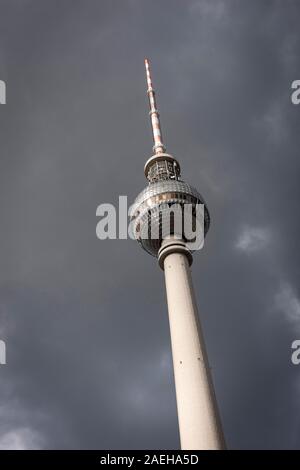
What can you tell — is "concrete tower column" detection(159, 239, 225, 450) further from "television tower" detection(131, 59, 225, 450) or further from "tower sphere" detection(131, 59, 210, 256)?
"tower sphere" detection(131, 59, 210, 256)

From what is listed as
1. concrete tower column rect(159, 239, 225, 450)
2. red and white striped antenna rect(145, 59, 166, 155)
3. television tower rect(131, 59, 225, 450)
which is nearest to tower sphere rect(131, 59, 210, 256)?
television tower rect(131, 59, 225, 450)

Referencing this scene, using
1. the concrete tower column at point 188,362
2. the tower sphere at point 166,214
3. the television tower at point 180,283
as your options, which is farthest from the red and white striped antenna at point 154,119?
the concrete tower column at point 188,362

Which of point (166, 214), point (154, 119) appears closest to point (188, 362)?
point (166, 214)

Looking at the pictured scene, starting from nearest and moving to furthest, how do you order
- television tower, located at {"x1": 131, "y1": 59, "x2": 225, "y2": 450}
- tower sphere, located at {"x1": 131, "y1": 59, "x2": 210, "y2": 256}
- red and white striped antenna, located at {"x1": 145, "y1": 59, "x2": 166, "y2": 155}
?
1. television tower, located at {"x1": 131, "y1": 59, "x2": 225, "y2": 450}
2. tower sphere, located at {"x1": 131, "y1": 59, "x2": 210, "y2": 256}
3. red and white striped antenna, located at {"x1": 145, "y1": 59, "x2": 166, "y2": 155}

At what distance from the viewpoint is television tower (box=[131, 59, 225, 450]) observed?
185 ft

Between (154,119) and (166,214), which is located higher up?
(154,119)

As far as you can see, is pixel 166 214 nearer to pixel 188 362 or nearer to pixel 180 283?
pixel 180 283

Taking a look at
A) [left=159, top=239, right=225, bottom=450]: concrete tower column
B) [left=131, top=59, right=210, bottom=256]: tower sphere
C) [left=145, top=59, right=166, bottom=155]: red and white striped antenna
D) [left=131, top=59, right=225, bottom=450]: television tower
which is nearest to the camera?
[left=159, top=239, right=225, bottom=450]: concrete tower column

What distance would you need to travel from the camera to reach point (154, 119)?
10312cm

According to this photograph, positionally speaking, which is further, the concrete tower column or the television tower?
the television tower

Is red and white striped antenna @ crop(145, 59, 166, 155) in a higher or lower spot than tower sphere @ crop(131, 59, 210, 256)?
higher

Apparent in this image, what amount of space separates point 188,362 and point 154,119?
191 feet
